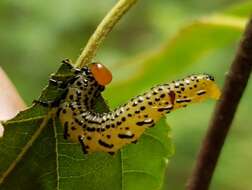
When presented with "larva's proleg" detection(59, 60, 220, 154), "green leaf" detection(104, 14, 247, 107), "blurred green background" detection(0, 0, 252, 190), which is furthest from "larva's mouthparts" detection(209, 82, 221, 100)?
"blurred green background" detection(0, 0, 252, 190)

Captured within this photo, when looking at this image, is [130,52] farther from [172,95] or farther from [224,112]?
[224,112]

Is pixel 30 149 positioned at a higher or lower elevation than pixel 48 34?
lower

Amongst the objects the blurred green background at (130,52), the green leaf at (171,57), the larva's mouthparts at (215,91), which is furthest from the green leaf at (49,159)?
the blurred green background at (130,52)

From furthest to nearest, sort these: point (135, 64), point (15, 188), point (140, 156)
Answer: point (135, 64) < point (140, 156) < point (15, 188)

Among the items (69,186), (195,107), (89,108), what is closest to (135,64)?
(89,108)

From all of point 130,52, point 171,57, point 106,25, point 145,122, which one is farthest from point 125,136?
point 130,52

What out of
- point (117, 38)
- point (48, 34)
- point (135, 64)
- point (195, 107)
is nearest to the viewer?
point (135, 64)

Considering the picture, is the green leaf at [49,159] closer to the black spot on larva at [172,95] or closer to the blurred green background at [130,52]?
the black spot on larva at [172,95]

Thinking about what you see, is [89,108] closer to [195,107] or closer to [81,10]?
[195,107]
